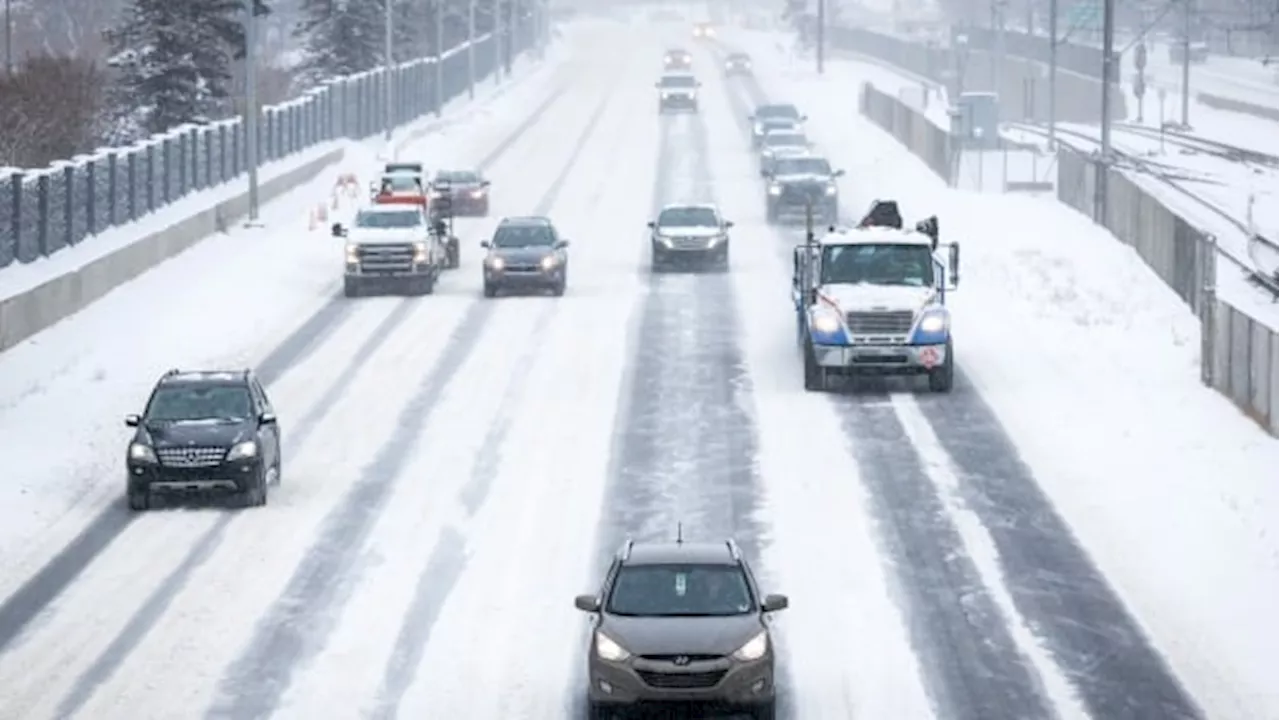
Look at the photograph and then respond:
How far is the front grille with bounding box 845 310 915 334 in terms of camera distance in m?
40.2

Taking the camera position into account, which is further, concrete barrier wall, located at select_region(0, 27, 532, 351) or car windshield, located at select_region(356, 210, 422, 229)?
car windshield, located at select_region(356, 210, 422, 229)

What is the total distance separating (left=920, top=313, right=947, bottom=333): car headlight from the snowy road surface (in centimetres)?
120

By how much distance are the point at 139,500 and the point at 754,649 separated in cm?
1278

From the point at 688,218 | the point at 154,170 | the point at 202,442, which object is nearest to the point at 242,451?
the point at 202,442

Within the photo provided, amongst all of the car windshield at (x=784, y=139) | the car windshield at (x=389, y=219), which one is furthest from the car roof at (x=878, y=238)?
the car windshield at (x=784, y=139)

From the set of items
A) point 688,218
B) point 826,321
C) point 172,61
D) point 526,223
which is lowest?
point 826,321

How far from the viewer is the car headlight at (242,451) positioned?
3188 centimetres

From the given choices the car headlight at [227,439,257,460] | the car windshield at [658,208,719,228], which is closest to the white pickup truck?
the car windshield at [658,208,719,228]

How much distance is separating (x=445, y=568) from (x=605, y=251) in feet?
117

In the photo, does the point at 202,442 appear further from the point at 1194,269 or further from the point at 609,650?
the point at 1194,269

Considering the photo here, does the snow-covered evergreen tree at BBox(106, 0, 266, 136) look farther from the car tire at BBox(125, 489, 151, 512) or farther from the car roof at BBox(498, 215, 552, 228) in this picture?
the car tire at BBox(125, 489, 151, 512)

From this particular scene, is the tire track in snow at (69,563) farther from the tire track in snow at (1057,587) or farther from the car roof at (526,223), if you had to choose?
the tire track in snow at (1057,587)

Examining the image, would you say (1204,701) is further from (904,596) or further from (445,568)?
(445,568)

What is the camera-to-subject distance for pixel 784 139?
90.6 m
